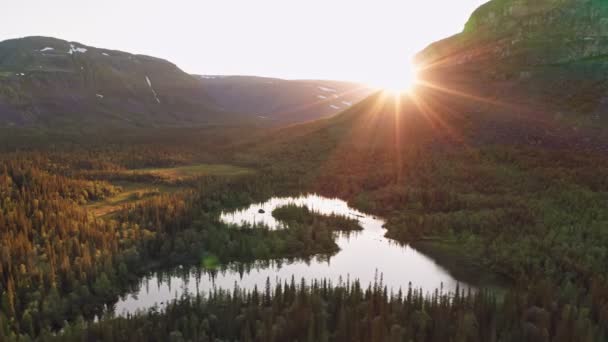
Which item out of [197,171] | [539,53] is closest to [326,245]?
[197,171]

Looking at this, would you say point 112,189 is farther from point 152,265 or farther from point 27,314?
point 27,314

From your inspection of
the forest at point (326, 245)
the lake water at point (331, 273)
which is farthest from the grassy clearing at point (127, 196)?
the lake water at point (331, 273)

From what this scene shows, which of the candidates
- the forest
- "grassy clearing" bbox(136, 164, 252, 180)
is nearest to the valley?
the forest

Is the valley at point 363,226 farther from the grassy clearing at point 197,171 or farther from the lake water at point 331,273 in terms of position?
the grassy clearing at point 197,171

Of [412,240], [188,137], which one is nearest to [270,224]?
[412,240]

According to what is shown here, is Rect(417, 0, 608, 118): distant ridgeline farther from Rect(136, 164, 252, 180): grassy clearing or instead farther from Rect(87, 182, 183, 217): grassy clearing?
Rect(87, 182, 183, 217): grassy clearing
